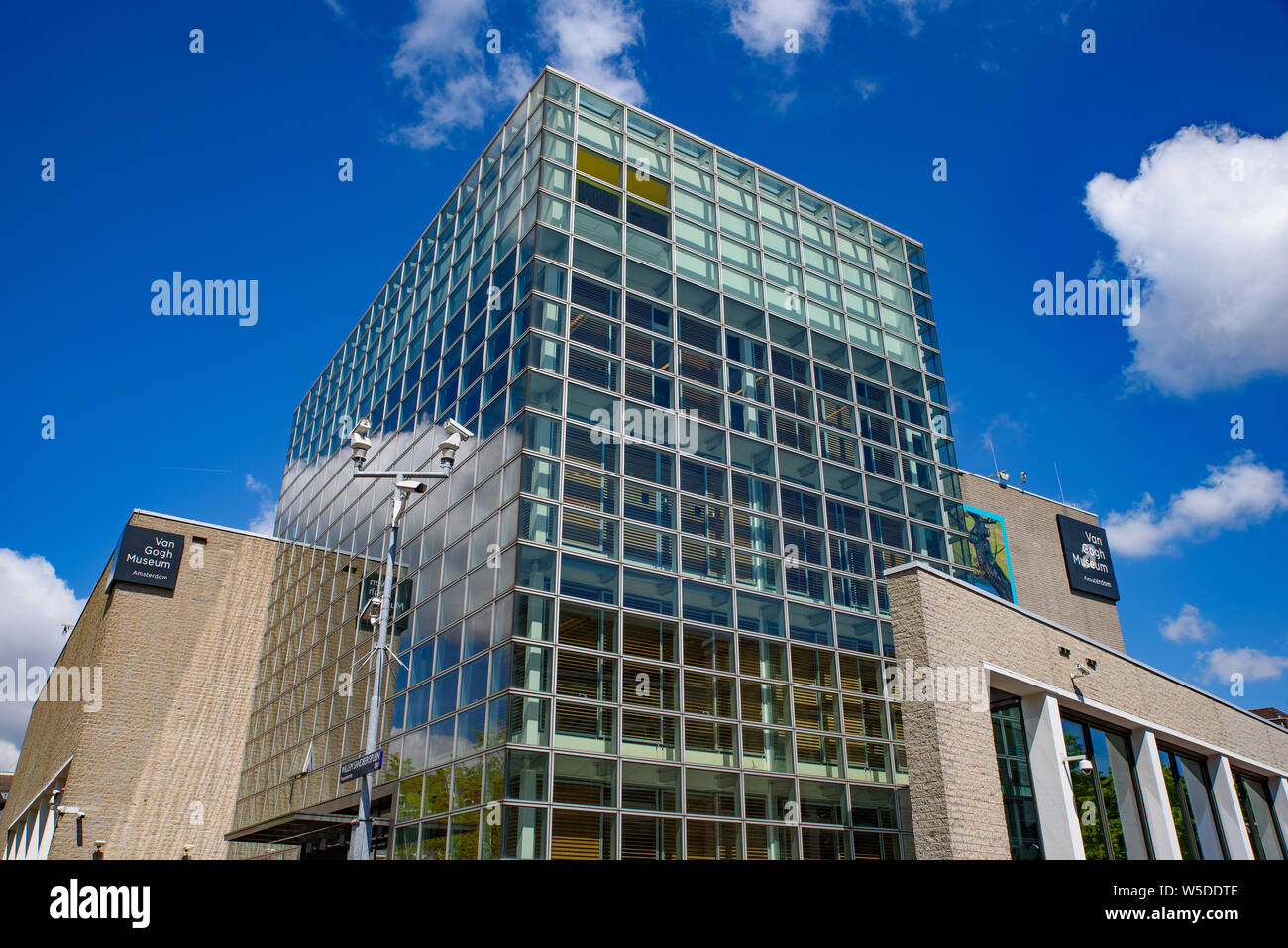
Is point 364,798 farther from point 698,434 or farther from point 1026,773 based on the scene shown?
point 698,434

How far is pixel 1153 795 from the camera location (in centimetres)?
2061

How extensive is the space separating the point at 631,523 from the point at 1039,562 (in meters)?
28.8

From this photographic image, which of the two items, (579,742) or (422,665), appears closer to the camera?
(579,742)

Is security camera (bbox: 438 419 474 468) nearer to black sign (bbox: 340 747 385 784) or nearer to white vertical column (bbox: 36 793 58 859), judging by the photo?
black sign (bbox: 340 747 385 784)

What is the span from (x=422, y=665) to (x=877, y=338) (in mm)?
19957

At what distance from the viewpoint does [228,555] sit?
4294 centimetres

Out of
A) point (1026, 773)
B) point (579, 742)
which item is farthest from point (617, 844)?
point (1026, 773)

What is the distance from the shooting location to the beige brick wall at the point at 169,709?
3616cm

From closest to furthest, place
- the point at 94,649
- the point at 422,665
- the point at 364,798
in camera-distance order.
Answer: the point at 364,798
the point at 422,665
the point at 94,649

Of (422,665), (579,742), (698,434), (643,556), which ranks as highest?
(698,434)

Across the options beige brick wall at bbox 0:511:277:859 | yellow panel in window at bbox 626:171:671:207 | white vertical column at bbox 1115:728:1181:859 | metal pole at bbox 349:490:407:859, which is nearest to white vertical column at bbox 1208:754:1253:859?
white vertical column at bbox 1115:728:1181:859

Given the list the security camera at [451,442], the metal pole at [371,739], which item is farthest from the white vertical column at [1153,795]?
the security camera at [451,442]

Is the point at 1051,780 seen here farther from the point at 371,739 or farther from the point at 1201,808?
the point at 371,739

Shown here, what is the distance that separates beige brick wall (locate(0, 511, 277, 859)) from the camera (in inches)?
1423
